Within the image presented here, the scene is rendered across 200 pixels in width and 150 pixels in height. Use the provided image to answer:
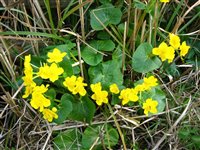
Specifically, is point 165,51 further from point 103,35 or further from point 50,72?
point 50,72

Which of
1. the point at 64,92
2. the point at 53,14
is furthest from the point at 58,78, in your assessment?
the point at 53,14

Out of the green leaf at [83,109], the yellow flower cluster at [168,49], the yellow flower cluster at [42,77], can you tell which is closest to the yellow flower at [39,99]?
the yellow flower cluster at [42,77]

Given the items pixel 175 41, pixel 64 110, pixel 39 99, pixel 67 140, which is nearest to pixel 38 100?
pixel 39 99

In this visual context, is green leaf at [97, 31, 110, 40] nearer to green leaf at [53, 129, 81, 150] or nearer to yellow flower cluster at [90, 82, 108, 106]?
yellow flower cluster at [90, 82, 108, 106]

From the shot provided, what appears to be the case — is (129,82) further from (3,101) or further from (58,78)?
(3,101)

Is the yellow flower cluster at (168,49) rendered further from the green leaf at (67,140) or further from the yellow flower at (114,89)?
the green leaf at (67,140)

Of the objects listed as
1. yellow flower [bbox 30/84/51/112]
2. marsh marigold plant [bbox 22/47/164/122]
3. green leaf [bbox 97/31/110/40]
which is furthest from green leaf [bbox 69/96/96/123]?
green leaf [bbox 97/31/110/40]
